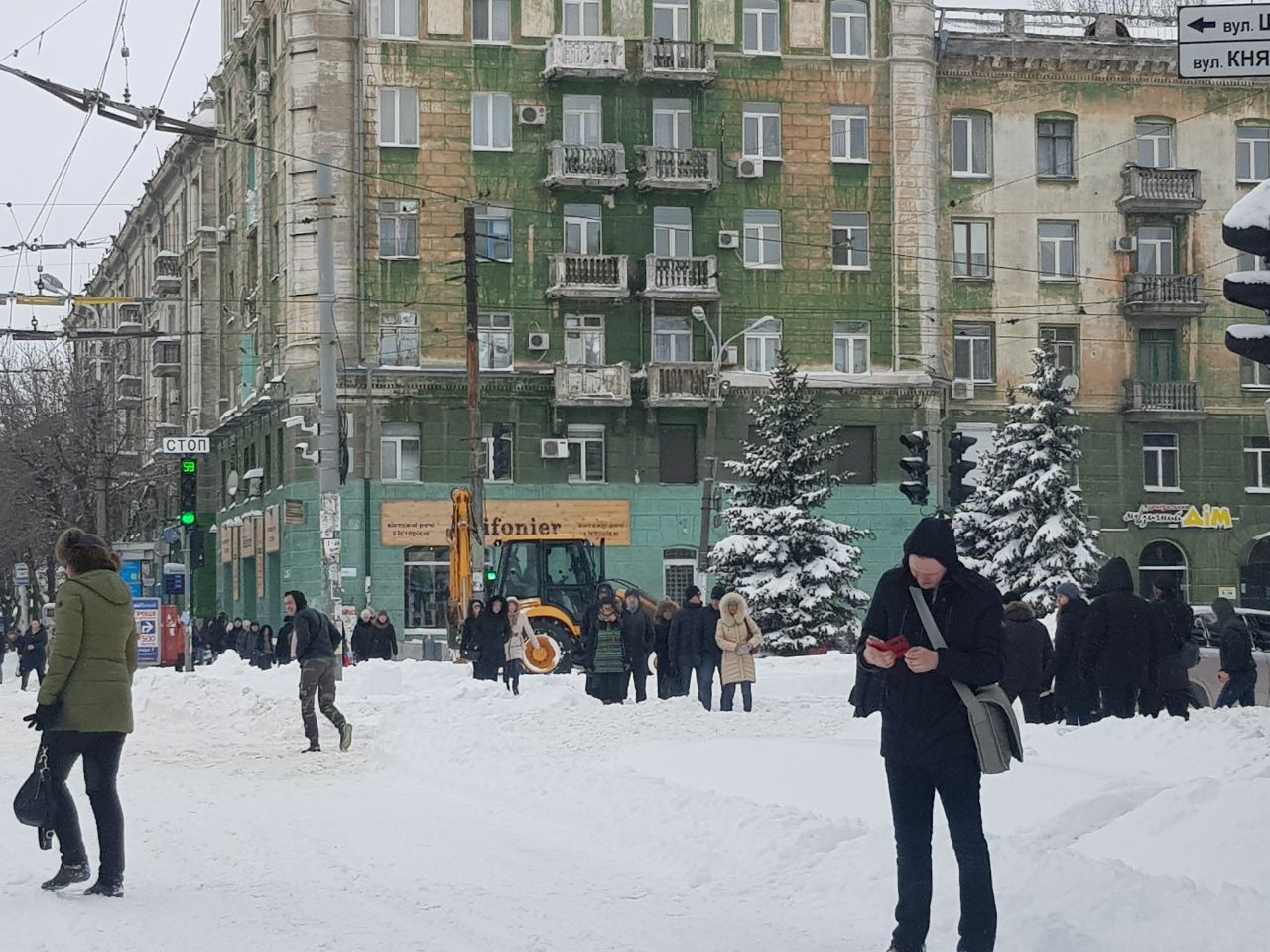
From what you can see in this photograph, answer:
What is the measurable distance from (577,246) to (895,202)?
7.94 m

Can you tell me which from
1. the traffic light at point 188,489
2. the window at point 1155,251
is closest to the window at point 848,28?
the window at point 1155,251

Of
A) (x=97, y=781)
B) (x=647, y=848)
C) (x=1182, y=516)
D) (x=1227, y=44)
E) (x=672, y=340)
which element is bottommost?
(x=647, y=848)

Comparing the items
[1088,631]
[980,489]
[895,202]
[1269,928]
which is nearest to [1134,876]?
[1269,928]

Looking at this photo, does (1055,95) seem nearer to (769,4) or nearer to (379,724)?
(769,4)

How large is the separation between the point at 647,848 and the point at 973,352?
42.2 meters

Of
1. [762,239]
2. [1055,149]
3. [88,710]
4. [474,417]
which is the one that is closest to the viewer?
[88,710]

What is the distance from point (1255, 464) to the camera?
53688 mm

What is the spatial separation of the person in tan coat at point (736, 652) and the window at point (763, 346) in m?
26.6

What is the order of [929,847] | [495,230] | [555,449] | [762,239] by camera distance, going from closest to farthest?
[929,847], [555,449], [495,230], [762,239]

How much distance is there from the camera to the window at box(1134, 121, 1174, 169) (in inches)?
2110

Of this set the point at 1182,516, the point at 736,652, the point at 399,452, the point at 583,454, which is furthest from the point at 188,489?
the point at 1182,516

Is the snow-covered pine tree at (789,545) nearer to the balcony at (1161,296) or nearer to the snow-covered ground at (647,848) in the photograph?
the balcony at (1161,296)

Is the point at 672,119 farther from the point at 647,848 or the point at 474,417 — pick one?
the point at 647,848

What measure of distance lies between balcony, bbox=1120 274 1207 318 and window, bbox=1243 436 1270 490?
12.3 feet
